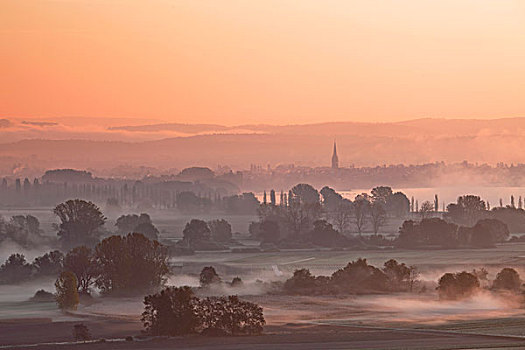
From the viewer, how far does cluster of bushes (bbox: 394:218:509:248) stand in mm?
191125

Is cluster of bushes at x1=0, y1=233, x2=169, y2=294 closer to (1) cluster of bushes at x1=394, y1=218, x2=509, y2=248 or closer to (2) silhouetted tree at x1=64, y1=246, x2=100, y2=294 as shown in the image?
(2) silhouetted tree at x1=64, y1=246, x2=100, y2=294

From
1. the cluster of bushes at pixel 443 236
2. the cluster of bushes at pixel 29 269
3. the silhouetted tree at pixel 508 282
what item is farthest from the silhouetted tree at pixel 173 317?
the cluster of bushes at pixel 443 236

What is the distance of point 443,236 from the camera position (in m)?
192

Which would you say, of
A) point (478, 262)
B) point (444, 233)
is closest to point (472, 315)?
point (478, 262)

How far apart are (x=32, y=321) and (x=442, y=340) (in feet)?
121

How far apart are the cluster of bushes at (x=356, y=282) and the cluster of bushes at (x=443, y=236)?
208ft

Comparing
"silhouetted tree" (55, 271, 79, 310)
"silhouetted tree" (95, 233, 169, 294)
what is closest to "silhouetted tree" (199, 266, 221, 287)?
"silhouetted tree" (95, 233, 169, 294)

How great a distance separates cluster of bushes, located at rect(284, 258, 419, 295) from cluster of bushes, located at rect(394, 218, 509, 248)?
63.4 meters

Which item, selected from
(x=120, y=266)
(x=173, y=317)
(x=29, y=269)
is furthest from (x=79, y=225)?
(x=173, y=317)

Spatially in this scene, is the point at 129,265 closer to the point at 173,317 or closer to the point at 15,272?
the point at 15,272

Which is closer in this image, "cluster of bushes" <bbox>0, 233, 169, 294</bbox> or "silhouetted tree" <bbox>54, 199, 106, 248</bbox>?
"cluster of bushes" <bbox>0, 233, 169, 294</bbox>

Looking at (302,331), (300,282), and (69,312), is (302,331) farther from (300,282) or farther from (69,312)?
(300,282)

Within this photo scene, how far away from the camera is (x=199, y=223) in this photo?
19962cm

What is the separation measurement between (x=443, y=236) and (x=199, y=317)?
113363 millimetres
